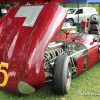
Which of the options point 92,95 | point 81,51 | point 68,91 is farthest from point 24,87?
point 81,51

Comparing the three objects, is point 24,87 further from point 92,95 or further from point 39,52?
point 92,95

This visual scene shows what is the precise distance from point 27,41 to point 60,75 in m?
0.78

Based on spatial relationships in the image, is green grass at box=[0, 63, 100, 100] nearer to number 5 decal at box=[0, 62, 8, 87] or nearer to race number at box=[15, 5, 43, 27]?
number 5 decal at box=[0, 62, 8, 87]

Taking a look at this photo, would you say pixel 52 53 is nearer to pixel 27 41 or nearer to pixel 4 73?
pixel 27 41

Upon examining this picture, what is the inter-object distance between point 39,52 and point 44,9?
3.30 ft

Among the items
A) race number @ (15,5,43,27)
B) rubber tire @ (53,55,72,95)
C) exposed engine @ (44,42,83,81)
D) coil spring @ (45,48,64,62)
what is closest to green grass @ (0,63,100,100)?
rubber tire @ (53,55,72,95)

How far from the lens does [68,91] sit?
18.1 ft

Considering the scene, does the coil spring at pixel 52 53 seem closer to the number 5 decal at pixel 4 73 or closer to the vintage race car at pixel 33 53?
the vintage race car at pixel 33 53

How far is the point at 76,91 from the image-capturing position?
18.8ft

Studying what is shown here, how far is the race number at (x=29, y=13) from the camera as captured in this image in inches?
216

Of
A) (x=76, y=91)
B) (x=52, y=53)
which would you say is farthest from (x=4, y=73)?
(x=76, y=91)

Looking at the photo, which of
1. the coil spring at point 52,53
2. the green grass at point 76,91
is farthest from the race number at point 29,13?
the green grass at point 76,91

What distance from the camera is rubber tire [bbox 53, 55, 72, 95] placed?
16.7 ft

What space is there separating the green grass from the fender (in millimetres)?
389
